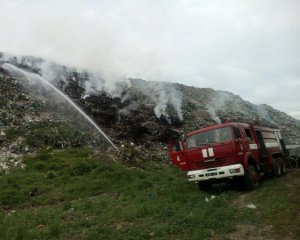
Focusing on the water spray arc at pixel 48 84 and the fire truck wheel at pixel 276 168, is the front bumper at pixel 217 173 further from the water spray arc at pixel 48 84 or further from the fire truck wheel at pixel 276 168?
the water spray arc at pixel 48 84

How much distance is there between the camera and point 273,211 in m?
8.90

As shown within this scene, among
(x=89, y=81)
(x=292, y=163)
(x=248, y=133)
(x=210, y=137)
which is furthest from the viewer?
(x=89, y=81)

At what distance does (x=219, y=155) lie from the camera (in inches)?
471

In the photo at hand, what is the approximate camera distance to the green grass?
837cm

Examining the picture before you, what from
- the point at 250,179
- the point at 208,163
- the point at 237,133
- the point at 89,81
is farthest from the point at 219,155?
the point at 89,81

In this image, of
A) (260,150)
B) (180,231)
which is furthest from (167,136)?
(180,231)

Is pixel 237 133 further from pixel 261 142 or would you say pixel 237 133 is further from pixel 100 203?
pixel 100 203

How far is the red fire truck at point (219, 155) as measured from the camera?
11867mm

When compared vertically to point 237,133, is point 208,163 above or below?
below

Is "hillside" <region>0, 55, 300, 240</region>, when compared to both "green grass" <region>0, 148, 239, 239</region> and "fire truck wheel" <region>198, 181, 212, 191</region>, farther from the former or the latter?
"fire truck wheel" <region>198, 181, 212, 191</region>

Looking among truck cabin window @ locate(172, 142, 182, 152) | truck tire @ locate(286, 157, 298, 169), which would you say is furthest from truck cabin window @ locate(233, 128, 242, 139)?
A: truck tire @ locate(286, 157, 298, 169)

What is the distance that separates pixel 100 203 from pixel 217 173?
403cm

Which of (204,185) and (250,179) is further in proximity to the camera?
(204,185)

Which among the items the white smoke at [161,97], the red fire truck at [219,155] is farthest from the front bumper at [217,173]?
the white smoke at [161,97]
